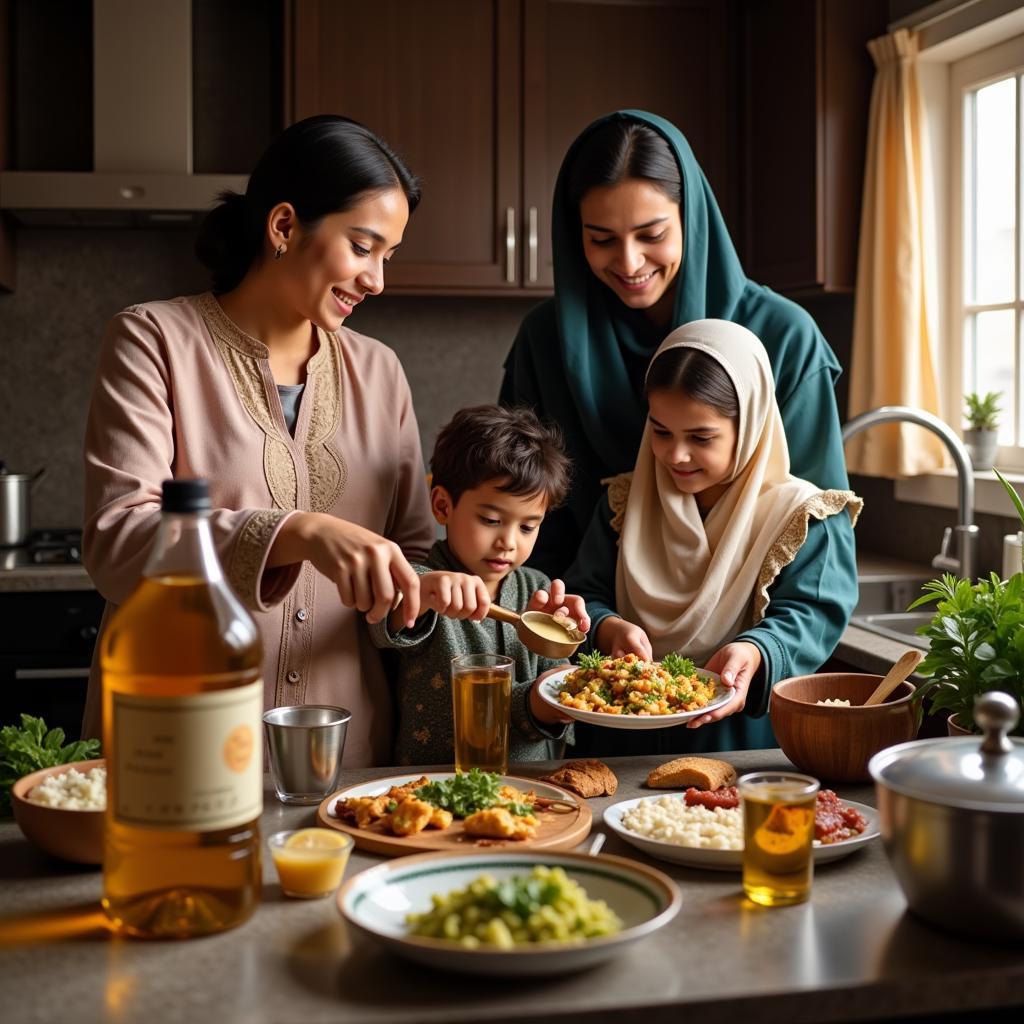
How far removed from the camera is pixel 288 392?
1806mm

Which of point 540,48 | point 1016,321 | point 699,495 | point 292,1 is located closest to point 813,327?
point 699,495

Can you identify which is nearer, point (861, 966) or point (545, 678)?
point (861, 966)

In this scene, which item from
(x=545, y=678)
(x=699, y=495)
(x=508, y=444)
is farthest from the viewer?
(x=699, y=495)

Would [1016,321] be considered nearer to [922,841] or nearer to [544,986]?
[922,841]

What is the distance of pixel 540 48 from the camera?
11.7 ft

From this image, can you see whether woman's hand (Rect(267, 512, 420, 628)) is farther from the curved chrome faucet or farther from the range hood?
the range hood

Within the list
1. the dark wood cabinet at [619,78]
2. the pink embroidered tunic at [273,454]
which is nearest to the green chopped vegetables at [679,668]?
the pink embroidered tunic at [273,454]

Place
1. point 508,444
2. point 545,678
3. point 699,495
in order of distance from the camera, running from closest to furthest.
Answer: point 545,678, point 508,444, point 699,495

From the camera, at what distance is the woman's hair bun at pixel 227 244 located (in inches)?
71.0

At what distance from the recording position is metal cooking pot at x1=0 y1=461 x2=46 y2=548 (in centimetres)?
330

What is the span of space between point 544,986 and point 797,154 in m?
2.91

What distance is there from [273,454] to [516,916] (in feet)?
3.04

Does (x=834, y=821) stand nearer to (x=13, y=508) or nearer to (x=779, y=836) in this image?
(x=779, y=836)

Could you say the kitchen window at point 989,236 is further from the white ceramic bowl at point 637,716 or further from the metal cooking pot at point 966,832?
the metal cooking pot at point 966,832
